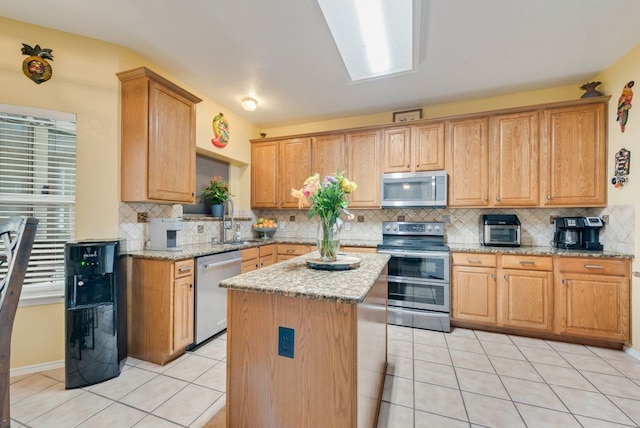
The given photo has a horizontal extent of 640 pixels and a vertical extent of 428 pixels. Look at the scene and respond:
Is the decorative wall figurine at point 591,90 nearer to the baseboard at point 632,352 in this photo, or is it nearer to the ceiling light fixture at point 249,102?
the baseboard at point 632,352

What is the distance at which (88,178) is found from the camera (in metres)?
2.24

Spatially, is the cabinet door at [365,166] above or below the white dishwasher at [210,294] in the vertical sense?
above

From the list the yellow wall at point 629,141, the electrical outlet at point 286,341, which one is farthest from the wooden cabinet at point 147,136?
the yellow wall at point 629,141

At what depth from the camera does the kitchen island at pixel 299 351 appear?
110 cm

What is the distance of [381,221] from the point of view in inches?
150

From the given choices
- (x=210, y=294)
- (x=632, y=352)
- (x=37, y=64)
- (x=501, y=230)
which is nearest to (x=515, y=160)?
(x=501, y=230)

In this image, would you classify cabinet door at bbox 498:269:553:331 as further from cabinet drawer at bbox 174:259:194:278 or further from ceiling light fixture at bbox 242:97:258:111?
ceiling light fixture at bbox 242:97:258:111

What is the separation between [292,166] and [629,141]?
11.8 feet

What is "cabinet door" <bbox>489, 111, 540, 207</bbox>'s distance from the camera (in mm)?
Result: 2918

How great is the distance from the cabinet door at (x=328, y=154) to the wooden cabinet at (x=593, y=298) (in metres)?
2.68

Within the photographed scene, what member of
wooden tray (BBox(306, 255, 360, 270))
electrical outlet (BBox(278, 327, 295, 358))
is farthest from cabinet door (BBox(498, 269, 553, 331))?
electrical outlet (BBox(278, 327, 295, 358))

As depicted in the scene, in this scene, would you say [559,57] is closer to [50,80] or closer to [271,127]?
[271,127]

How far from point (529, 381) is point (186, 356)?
9.17ft

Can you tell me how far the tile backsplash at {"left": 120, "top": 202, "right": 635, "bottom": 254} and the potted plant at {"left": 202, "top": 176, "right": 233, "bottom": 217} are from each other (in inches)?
6.1
